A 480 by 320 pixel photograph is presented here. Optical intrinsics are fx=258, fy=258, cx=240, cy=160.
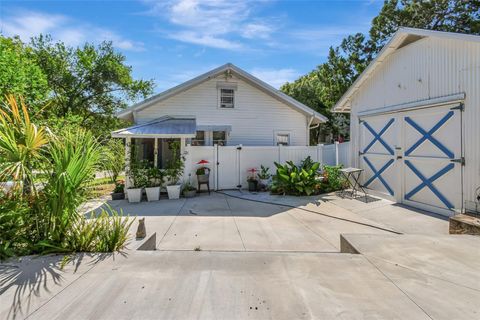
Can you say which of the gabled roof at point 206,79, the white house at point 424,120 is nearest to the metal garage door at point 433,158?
the white house at point 424,120

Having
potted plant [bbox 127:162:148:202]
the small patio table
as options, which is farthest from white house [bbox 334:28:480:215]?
potted plant [bbox 127:162:148:202]

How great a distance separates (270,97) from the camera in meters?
13.0

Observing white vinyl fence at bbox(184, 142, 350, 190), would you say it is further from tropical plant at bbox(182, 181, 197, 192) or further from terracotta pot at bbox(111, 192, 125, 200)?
terracotta pot at bbox(111, 192, 125, 200)

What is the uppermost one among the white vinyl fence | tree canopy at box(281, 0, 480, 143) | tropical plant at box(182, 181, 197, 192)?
tree canopy at box(281, 0, 480, 143)

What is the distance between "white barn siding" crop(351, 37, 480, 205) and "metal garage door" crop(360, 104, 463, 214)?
0.83ft

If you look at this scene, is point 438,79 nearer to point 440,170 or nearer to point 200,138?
point 440,170

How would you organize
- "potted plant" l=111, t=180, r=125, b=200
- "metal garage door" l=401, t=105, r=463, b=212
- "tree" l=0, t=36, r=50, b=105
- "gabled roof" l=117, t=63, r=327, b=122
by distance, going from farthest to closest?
"gabled roof" l=117, t=63, r=327, b=122 → "potted plant" l=111, t=180, r=125, b=200 → "tree" l=0, t=36, r=50, b=105 → "metal garage door" l=401, t=105, r=463, b=212

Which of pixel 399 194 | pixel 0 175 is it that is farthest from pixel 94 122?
pixel 399 194

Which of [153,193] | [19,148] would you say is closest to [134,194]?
[153,193]

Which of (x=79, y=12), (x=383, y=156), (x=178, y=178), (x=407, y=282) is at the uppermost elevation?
(x=79, y=12)

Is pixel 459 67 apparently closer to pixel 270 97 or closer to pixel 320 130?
pixel 270 97

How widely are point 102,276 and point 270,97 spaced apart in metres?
11.5

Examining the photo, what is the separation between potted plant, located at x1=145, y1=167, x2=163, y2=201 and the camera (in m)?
8.95

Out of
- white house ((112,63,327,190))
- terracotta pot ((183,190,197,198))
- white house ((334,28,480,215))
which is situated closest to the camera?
white house ((334,28,480,215))
